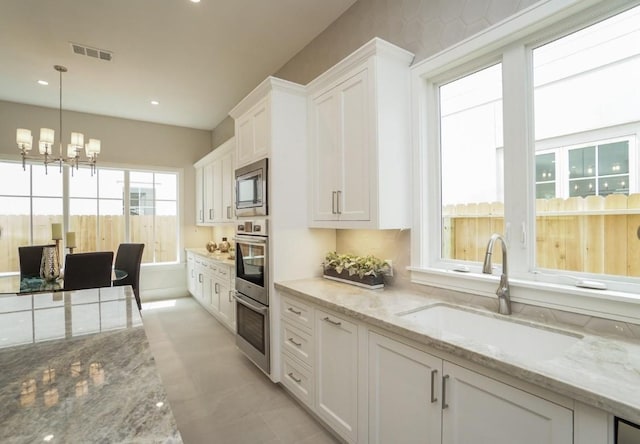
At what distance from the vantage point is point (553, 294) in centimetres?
152

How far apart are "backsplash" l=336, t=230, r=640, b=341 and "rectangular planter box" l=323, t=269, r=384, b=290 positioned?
13 centimetres

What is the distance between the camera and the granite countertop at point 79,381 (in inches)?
24.8

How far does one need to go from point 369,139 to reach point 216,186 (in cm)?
349

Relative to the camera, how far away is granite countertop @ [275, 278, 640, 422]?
908 millimetres

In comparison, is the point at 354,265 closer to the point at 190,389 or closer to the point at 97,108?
the point at 190,389

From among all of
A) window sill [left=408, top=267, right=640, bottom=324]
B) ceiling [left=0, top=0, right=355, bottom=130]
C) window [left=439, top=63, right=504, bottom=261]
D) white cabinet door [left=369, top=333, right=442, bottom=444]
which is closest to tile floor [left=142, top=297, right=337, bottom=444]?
white cabinet door [left=369, top=333, right=442, bottom=444]

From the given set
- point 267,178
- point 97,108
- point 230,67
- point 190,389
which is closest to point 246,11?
point 230,67

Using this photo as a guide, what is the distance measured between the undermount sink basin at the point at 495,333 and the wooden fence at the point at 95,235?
5.32m

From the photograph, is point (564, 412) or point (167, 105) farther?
point (167, 105)

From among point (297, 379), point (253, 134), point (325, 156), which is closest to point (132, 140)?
point (253, 134)

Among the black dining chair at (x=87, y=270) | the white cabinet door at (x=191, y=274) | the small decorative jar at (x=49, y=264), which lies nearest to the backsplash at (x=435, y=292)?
the black dining chair at (x=87, y=270)

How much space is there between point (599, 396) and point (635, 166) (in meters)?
1.06

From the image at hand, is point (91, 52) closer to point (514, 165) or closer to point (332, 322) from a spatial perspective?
point (332, 322)

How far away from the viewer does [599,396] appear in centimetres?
90
